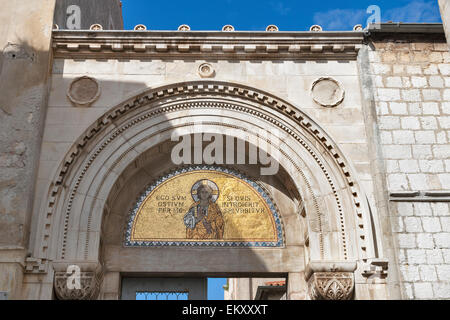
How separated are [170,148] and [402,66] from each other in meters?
4.48

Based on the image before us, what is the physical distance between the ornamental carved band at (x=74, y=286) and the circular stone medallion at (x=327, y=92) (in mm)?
4917

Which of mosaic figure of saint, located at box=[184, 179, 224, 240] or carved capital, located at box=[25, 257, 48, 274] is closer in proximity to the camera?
carved capital, located at box=[25, 257, 48, 274]

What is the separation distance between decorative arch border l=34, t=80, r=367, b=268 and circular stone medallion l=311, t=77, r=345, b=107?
47 centimetres

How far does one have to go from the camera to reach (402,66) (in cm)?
965

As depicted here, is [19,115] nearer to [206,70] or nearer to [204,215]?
[206,70]

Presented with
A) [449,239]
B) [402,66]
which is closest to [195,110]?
[402,66]

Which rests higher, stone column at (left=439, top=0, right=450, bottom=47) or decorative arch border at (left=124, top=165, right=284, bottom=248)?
stone column at (left=439, top=0, right=450, bottom=47)

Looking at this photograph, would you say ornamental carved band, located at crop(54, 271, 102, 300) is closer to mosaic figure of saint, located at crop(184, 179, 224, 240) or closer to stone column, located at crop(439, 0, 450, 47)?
mosaic figure of saint, located at crop(184, 179, 224, 240)

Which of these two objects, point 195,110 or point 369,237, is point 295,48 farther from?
point 369,237

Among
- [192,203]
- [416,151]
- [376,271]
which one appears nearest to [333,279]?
[376,271]

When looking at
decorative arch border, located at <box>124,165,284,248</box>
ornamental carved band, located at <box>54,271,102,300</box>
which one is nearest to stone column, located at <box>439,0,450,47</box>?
decorative arch border, located at <box>124,165,284,248</box>

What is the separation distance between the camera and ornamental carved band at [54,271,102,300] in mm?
8203
